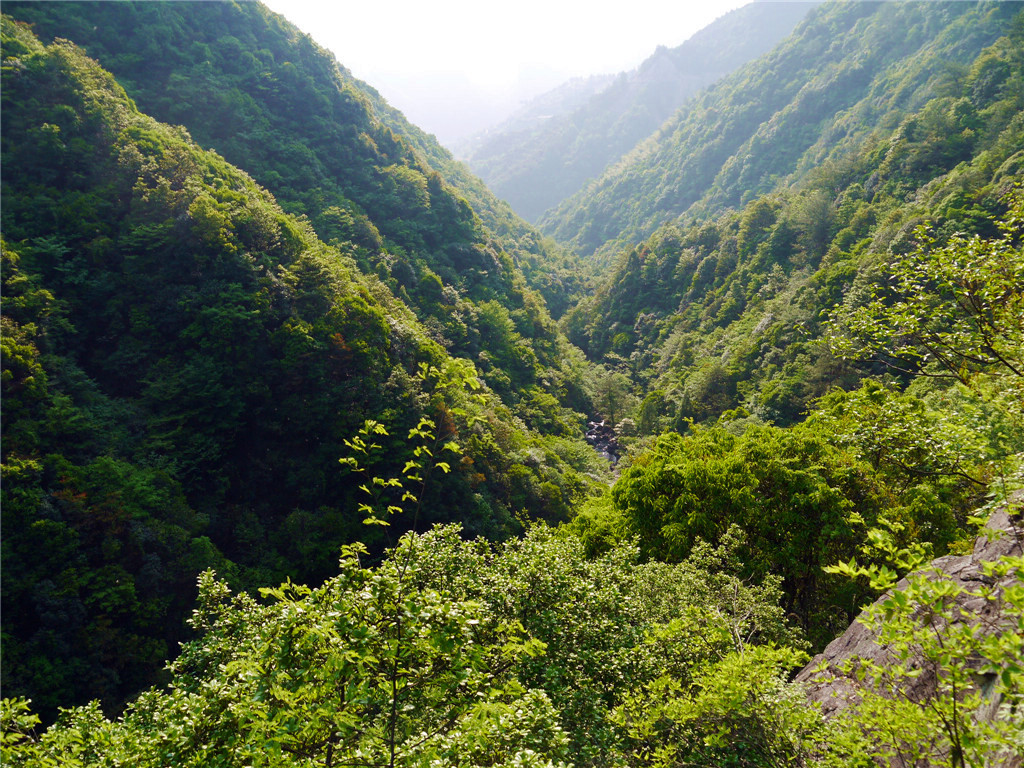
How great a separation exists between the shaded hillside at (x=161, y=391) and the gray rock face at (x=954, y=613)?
646 inches

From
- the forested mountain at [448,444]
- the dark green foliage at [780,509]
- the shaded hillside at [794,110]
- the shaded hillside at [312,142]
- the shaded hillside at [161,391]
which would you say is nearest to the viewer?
the forested mountain at [448,444]

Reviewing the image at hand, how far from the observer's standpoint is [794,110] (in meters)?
124

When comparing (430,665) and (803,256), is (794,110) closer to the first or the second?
(803,256)

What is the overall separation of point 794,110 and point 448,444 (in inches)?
6281

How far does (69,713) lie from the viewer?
9.15m

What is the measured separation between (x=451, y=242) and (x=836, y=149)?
89.0 metres

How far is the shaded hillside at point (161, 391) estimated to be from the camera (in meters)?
21.4

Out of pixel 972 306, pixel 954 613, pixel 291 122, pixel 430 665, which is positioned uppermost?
pixel 291 122

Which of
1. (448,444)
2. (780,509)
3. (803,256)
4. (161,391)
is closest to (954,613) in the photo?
(780,509)

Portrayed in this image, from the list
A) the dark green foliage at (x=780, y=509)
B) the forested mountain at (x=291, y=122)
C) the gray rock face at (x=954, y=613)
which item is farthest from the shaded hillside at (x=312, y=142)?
the gray rock face at (x=954, y=613)

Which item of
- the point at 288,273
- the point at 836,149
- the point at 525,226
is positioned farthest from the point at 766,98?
the point at 288,273

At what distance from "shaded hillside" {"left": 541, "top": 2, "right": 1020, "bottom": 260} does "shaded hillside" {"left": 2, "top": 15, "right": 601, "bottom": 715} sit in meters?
91.2

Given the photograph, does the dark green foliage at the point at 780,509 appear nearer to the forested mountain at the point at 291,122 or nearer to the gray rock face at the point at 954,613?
the gray rock face at the point at 954,613

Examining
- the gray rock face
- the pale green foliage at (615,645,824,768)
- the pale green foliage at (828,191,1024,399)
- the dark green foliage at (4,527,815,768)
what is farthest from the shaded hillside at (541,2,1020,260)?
the pale green foliage at (615,645,824,768)
